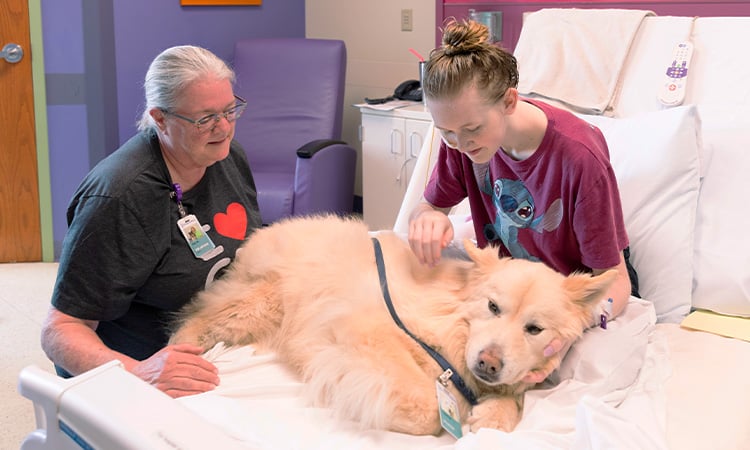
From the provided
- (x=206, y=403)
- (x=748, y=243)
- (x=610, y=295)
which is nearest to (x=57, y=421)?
(x=206, y=403)

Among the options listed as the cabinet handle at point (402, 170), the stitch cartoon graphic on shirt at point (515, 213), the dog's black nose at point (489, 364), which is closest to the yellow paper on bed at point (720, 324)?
the stitch cartoon graphic on shirt at point (515, 213)

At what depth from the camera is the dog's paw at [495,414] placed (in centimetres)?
155

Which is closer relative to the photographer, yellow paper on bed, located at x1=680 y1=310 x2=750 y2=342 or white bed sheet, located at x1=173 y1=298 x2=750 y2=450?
white bed sheet, located at x1=173 y1=298 x2=750 y2=450

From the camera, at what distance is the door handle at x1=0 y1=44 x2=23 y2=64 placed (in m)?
4.29

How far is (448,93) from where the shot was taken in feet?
5.54

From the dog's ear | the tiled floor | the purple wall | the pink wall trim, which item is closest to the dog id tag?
the dog's ear

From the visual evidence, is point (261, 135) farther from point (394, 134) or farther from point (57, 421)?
point (57, 421)

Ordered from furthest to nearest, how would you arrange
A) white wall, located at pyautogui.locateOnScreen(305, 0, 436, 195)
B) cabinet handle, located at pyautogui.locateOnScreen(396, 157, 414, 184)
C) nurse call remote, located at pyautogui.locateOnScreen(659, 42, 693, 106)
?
white wall, located at pyautogui.locateOnScreen(305, 0, 436, 195) < cabinet handle, located at pyautogui.locateOnScreen(396, 157, 414, 184) < nurse call remote, located at pyautogui.locateOnScreen(659, 42, 693, 106)

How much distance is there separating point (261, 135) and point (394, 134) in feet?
3.26

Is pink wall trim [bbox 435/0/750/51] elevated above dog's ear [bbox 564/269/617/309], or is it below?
above

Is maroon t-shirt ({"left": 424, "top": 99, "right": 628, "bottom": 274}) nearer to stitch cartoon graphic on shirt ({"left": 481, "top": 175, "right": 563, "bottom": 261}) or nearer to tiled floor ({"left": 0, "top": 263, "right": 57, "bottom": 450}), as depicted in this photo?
stitch cartoon graphic on shirt ({"left": 481, "top": 175, "right": 563, "bottom": 261})

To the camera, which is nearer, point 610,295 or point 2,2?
point 610,295

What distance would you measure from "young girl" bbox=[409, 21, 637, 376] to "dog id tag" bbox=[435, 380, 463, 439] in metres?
0.39

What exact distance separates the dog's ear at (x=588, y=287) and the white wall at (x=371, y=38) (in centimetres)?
317
